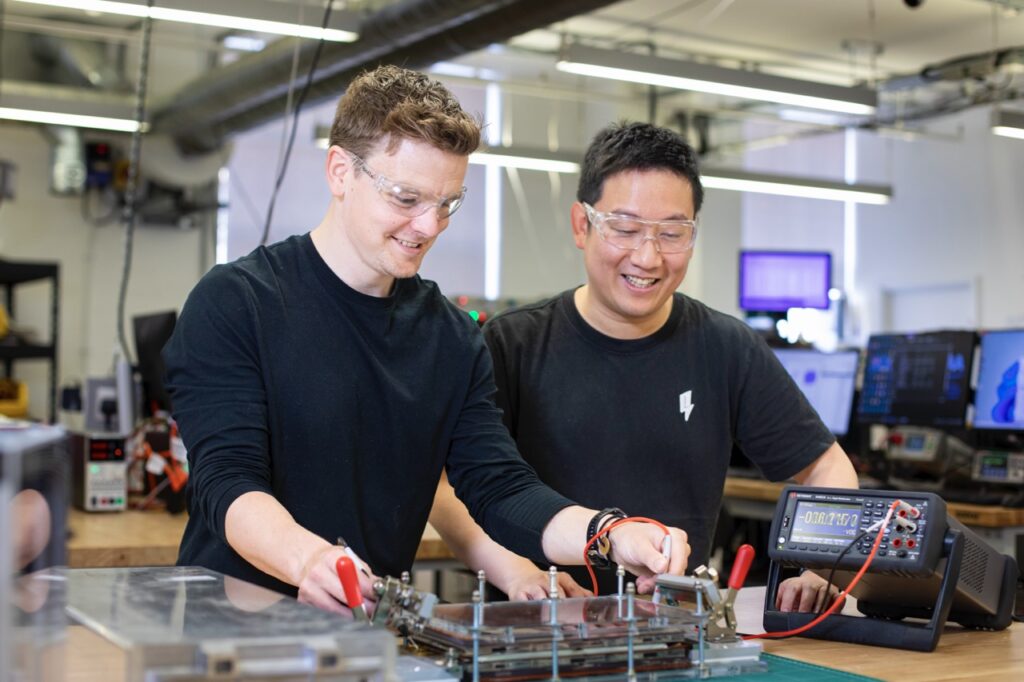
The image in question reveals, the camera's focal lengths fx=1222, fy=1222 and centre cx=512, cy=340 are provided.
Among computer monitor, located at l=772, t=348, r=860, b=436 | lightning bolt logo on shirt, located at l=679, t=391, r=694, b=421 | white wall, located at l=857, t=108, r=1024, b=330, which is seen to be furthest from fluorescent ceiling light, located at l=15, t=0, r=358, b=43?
white wall, located at l=857, t=108, r=1024, b=330

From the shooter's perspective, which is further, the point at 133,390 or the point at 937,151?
the point at 937,151

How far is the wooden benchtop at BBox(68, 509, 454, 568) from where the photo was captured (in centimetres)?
306

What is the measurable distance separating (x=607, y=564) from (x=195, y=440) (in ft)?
1.93

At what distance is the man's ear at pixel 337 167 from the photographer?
1.72 meters

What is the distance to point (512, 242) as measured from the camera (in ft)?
40.7

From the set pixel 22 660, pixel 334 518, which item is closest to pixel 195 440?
pixel 334 518

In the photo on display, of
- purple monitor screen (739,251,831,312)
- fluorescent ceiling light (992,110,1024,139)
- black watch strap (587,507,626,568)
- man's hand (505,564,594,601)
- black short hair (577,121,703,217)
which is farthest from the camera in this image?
purple monitor screen (739,251,831,312)

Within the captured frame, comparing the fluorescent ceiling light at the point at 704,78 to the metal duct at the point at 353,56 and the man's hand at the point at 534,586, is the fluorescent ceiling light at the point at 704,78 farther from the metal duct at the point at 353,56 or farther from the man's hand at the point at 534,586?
the man's hand at the point at 534,586

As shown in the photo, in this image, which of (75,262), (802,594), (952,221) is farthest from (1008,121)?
(75,262)

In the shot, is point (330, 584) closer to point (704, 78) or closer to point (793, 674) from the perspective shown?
point (793, 674)

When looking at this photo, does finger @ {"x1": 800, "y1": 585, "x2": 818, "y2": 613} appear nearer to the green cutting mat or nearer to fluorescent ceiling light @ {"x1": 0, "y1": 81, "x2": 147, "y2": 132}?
the green cutting mat

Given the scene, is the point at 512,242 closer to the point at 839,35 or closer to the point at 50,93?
the point at 839,35

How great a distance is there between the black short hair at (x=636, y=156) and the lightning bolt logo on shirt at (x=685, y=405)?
13.2 inches

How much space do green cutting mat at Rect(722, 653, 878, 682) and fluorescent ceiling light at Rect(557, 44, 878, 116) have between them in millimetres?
4788
